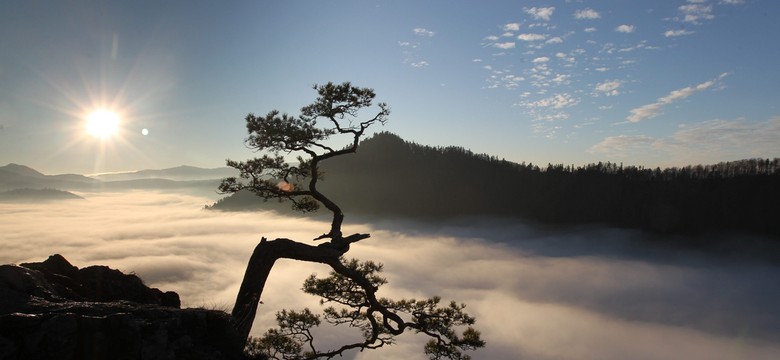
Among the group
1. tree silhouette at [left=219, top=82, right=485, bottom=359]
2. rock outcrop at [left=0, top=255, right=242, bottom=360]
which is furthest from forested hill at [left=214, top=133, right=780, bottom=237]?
rock outcrop at [left=0, top=255, right=242, bottom=360]

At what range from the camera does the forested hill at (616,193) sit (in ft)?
409

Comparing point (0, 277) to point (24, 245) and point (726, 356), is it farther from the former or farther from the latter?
point (24, 245)

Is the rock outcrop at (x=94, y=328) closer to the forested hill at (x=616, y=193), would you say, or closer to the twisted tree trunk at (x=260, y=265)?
the twisted tree trunk at (x=260, y=265)

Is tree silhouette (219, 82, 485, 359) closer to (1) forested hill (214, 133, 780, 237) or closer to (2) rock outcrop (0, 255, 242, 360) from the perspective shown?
(2) rock outcrop (0, 255, 242, 360)

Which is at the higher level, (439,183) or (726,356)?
(439,183)

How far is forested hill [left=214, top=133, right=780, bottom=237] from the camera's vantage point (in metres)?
125

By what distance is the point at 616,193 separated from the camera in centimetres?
14625

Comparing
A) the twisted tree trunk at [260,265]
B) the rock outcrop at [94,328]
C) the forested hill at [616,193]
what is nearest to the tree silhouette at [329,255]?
the twisted tree trunk at [260,265]

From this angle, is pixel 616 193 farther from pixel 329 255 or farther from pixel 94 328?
pixel 94 328

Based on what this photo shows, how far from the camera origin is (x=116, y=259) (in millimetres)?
169875

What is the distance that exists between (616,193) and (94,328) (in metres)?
166

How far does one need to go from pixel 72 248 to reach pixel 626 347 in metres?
242

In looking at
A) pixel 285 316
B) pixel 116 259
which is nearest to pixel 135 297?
pixel 285 316

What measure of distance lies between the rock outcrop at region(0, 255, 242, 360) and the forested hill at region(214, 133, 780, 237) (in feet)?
461
